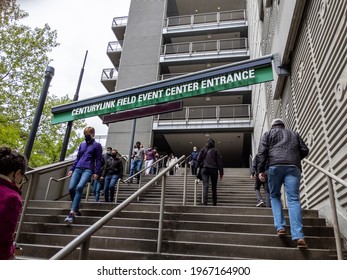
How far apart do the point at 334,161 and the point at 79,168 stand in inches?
158

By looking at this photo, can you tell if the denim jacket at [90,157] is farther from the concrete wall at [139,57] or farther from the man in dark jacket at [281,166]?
the concrete wall at [139,57]

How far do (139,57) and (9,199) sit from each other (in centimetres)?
2222

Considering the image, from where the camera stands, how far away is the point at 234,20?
21219 millimetres

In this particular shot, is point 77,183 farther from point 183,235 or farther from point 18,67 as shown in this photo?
point 18,67

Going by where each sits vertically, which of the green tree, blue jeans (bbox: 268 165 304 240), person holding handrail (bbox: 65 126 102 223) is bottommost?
blue jeans (bbox: 268 165 304 240)

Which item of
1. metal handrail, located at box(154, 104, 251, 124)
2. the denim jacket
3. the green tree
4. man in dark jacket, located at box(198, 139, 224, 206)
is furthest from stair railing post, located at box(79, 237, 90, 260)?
metal handrail, located at box(154, 104, 251, 124)

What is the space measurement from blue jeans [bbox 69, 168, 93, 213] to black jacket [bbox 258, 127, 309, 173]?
9.42 feet

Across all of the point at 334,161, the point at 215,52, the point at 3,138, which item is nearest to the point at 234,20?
the point at 215,52

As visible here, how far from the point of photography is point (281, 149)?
138 inches

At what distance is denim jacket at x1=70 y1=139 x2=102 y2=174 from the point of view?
475cm

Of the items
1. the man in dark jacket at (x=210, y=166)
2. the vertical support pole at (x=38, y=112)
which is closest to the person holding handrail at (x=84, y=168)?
the vertical support pole at (x=38, y=112)

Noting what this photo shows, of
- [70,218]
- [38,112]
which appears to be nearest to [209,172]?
[70,218]

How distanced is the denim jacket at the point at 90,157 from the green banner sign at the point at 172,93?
2281 mm

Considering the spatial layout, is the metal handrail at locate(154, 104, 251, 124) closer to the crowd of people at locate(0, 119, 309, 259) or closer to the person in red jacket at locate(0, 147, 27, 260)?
the crowd of people at locate(0, 119, 309, 259)
